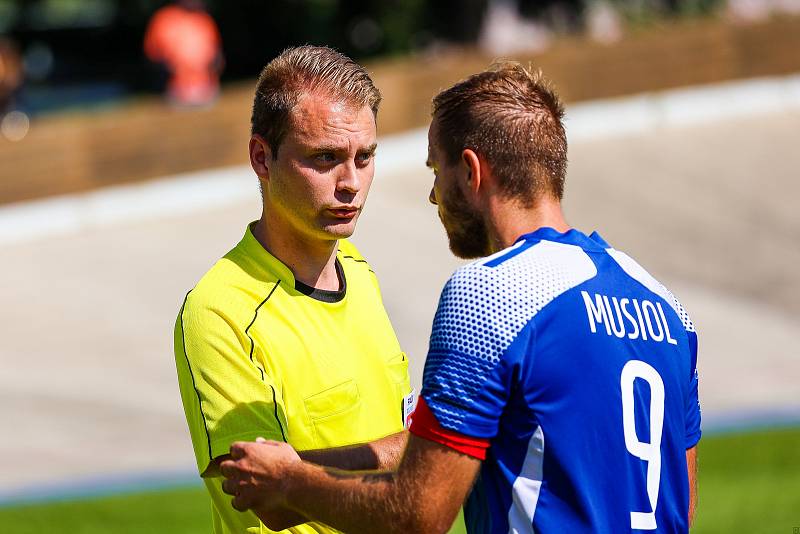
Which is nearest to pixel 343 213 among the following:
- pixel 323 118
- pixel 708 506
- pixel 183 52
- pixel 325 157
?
pixel 325 157

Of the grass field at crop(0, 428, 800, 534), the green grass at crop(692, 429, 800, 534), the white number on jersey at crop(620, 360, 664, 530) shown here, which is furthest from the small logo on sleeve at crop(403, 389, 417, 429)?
the grass field at crop(0, 428, 800, 534)

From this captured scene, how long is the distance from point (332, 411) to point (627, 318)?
0.93 m

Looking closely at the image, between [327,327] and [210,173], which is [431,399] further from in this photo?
[210,173]

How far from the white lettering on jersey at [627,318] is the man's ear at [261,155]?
1.10 metres

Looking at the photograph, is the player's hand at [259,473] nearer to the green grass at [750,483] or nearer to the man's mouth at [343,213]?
the man's mouth at [343,213]

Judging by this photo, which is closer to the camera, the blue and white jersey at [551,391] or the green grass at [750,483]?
the blue and white jersey at [551,391]

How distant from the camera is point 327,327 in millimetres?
3711

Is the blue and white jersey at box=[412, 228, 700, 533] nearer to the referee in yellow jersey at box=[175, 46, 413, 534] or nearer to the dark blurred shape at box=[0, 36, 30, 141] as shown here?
the referee in yellow jersey at box=[175, 46, 413, 534]

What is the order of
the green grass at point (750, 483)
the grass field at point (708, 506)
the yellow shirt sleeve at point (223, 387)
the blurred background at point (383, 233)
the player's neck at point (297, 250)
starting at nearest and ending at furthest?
the yellow shirt sleeve at point (223, 387), the player's neck at point (297, 250), the green grass at point (750, 483), the grass field at point (708, 506), the blurred background at point (383, 233)

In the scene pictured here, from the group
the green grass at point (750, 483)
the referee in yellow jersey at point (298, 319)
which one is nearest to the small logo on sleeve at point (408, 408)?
the referee in yellow jersey at point (298, 319)

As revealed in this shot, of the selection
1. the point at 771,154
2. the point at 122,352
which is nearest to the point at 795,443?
the point at 122,352

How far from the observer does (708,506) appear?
29.0 ft

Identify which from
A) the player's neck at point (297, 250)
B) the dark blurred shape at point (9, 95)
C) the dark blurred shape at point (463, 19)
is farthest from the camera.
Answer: the dark blurred shape at point (463, 19)

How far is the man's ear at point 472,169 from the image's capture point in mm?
3221
